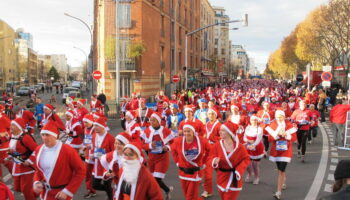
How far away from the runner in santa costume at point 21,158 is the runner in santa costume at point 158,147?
220cm

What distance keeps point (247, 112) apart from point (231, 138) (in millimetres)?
8556

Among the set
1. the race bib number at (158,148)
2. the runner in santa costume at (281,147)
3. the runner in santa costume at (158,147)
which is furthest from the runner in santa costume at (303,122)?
the race bib number at (158,148)

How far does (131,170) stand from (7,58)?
95.3m

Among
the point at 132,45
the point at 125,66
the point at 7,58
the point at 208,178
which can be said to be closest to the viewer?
the point at 208,178

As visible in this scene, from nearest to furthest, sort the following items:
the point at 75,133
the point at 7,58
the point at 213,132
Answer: the point at 213,132
the point at 75,133
the point at 7,58

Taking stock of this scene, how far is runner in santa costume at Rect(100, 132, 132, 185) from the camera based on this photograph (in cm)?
489

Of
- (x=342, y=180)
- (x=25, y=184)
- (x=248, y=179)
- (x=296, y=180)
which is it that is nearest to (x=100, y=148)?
(x=25, y=184)

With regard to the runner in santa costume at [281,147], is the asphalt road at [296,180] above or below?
below

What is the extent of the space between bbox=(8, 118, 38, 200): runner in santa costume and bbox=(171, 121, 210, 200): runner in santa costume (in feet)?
8.94

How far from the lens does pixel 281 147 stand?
733 centimetres

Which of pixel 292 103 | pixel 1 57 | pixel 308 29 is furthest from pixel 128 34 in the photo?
pixel 1 57

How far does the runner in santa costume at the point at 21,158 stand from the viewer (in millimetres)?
6176

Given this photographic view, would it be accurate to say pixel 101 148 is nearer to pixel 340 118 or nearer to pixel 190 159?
pixel 190 159

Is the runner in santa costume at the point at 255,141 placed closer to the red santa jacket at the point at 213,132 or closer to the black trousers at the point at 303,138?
the red santa jacket at the point at 213,132
